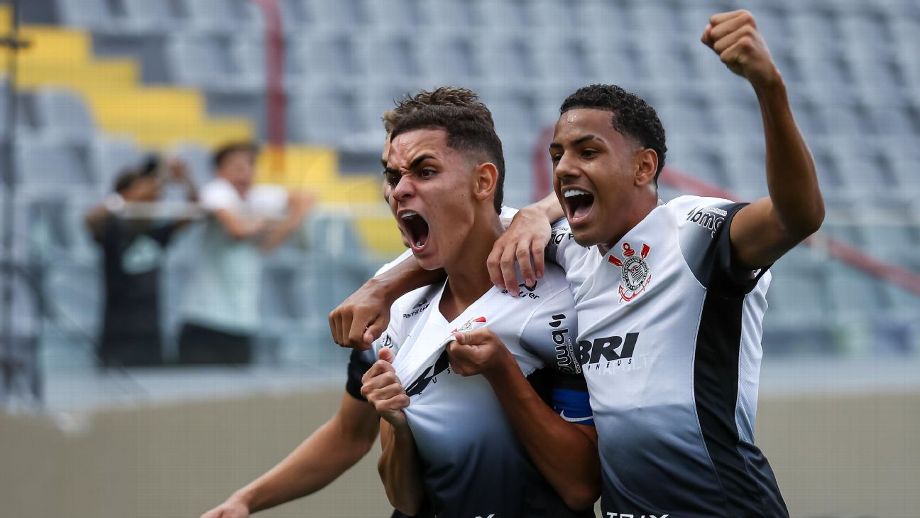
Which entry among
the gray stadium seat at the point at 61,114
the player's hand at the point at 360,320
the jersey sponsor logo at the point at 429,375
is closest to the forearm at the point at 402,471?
the jersey sponsor logo at the point at 429,375

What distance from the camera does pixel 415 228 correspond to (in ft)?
9.96

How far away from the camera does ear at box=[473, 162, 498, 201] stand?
9.98 feet

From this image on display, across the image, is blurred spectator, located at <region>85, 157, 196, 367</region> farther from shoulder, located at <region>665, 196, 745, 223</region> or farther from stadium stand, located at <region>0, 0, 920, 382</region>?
shoulder, located at <region>665, 196, 745, 223</region>

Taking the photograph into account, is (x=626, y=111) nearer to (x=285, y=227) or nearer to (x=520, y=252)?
(x=520, y=252)

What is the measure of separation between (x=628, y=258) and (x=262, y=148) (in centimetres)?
744

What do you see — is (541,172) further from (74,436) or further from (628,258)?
(628,258)

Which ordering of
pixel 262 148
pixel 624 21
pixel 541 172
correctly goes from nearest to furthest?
pixel 541 172 → pixel 262 148 → pixel 624 21

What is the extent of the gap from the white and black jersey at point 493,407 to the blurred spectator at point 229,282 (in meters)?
3.08

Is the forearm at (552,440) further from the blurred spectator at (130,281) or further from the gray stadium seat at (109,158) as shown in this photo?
the gray stadium seat at (109,158)

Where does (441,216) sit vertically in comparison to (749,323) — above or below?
above

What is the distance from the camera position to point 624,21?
12.3 meters

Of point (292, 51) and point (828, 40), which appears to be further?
point (828, 40)

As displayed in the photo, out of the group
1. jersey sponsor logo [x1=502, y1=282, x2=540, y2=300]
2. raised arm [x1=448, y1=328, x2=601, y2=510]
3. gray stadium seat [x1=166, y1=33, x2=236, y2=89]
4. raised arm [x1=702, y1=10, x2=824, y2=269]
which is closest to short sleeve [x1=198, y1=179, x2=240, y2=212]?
jersey sponsor logo [x1=502, y1=282, x2=540, y2=300]

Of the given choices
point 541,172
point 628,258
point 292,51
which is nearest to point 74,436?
point 541,172
